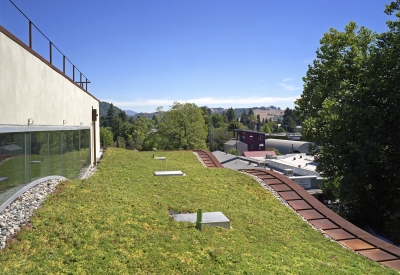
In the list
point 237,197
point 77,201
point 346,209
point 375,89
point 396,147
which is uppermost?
point 375,89

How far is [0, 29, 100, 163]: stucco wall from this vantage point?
6.22 m

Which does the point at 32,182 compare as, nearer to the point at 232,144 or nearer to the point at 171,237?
the point at 171,237

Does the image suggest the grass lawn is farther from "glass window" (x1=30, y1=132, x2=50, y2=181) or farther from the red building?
the red building

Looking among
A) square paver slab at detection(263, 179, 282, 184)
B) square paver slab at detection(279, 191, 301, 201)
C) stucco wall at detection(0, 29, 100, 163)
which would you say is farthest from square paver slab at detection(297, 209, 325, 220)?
stucco wall at detection(0, 29, 100, 163)

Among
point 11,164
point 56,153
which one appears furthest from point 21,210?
point 56,153

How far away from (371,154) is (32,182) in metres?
13.5

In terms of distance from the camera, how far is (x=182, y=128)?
133ft

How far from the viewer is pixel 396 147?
47.4ft

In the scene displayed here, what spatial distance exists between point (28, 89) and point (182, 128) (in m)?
33.2

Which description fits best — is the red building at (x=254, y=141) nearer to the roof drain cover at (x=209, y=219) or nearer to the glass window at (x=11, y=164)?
the roof drain cover at (x=209, y=219)

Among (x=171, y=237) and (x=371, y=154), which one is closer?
→ (x=171, y=237)

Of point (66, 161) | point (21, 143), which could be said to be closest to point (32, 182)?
point (21, 143)

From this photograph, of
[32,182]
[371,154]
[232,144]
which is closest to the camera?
[32,182]

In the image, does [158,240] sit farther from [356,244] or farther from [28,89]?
[356,244]
